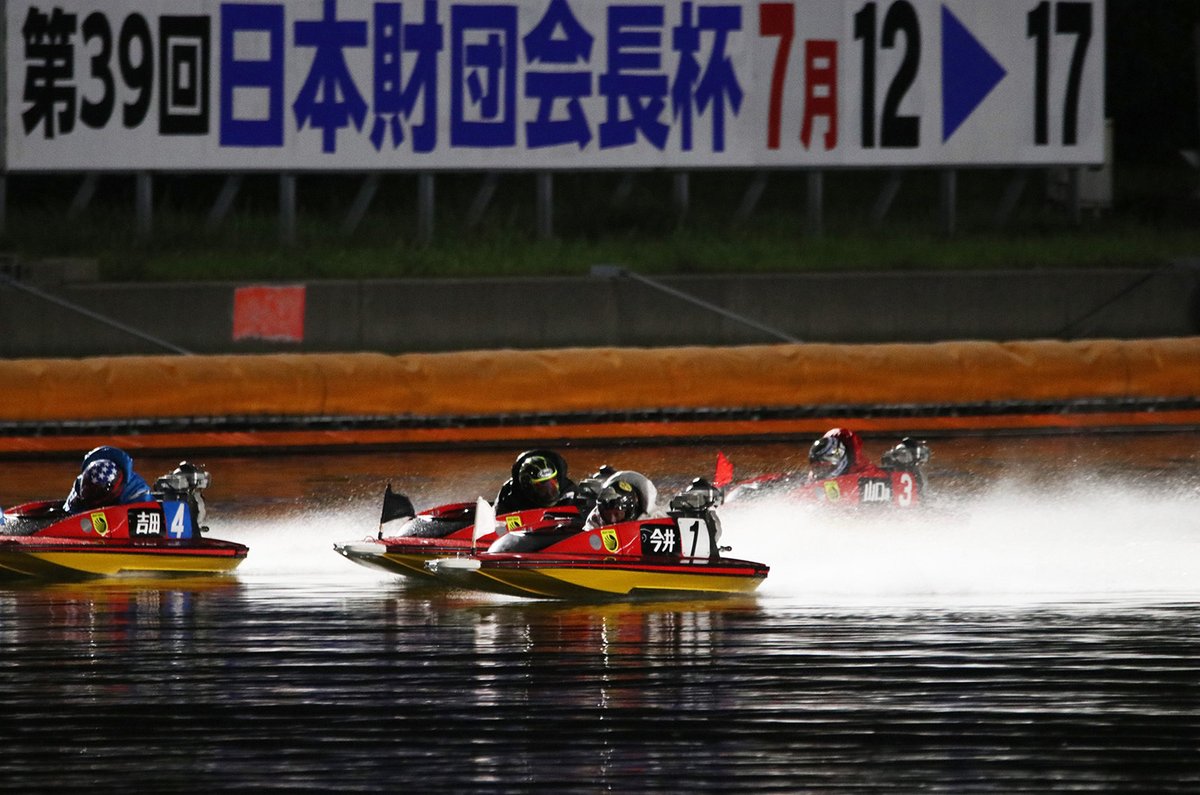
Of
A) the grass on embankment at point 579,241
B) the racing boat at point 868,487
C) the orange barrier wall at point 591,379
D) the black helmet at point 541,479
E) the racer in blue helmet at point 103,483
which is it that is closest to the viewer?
the black helmet at point 541,479

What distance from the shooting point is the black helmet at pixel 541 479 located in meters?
14.7

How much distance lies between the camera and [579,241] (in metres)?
28.3

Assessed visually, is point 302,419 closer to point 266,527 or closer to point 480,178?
point 266,527

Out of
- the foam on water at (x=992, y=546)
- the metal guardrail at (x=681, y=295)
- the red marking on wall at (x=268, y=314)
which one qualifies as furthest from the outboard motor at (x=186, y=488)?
the metal guardrail at (x=681, y=295)

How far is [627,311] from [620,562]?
12.4 m

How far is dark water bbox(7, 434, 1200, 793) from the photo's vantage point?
29.7 ft

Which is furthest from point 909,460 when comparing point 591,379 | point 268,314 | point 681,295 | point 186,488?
point 268,314

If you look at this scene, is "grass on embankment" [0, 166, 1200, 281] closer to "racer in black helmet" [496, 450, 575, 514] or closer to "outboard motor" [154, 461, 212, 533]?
"outboard motor" [154, 461, 212, 533]

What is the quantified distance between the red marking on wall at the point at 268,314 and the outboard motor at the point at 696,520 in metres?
11.8

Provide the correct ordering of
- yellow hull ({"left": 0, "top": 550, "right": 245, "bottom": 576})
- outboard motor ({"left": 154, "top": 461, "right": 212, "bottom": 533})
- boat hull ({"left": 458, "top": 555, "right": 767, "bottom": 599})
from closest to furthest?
boat hull ({"left": 458, "top": 555, "right": 767, "bottom": 599})
yellow hull ({"left": 0, "top": 550, "right": 245, "bottom": 576})
outboard motor ({"left": 154, "top": 461, "right": 212, "bottom": 533})

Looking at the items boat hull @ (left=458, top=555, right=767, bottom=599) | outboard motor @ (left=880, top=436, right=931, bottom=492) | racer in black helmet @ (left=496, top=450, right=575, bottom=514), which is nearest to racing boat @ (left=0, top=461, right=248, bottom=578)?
racer in black helmet @ (left=496, top=450, right=575, bottom=514)

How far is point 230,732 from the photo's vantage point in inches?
380

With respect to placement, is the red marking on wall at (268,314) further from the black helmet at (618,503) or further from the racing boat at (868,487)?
the black helmet at (618,503)

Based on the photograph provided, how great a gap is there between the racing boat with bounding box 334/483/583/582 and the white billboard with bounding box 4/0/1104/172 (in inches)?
517
